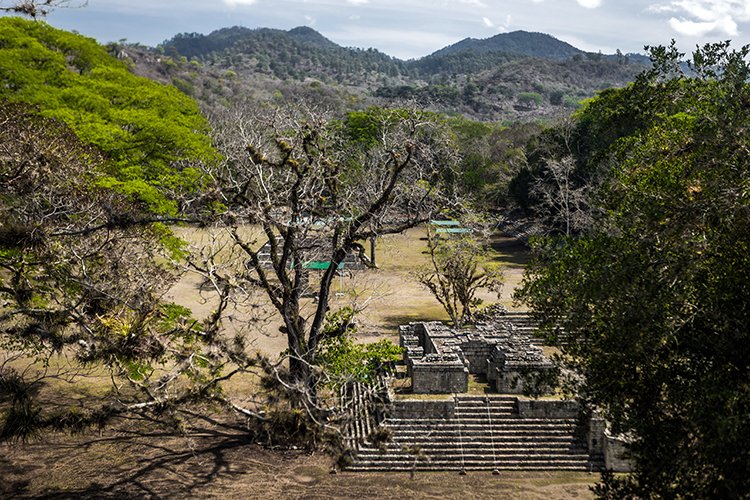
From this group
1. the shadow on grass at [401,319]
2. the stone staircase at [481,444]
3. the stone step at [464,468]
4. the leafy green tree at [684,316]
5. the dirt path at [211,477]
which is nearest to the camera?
the leafy green tree at [684,316]

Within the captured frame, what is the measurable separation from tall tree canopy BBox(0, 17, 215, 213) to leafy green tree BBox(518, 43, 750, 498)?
11.9 metres

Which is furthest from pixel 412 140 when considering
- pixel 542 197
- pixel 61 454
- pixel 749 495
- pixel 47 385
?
pixel 542 197

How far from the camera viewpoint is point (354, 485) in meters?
12.8

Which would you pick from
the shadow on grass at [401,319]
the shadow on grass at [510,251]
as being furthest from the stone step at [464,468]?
the shadow on grass at [510,251]

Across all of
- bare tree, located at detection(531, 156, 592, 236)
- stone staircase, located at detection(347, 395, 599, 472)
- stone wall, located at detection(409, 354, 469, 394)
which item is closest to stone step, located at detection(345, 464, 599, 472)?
stone staircase, located at detection(347, 395, 599, 472)

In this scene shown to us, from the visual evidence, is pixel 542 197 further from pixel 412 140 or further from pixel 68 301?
pixel 68 301

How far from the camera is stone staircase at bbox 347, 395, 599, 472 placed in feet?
44.1

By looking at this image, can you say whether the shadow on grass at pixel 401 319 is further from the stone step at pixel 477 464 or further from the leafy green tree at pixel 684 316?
the leafy green tree at pixel 684 316

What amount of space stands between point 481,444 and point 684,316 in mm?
7129

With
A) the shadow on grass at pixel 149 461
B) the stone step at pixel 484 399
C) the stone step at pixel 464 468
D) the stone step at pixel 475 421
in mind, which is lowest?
the stone step at pixel 464 468

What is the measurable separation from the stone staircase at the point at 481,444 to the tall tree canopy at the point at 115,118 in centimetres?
866

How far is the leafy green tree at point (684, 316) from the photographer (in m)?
7.27

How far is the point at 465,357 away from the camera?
57.9 feet

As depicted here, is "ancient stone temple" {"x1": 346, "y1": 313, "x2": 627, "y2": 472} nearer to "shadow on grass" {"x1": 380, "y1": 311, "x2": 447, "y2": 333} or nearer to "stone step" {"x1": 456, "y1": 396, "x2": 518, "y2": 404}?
"stone step" {"x1": 456, "y1": 396, "x2": 518, "y2": 404}
